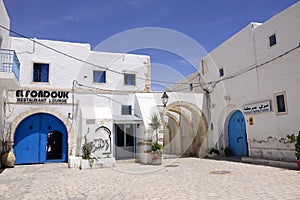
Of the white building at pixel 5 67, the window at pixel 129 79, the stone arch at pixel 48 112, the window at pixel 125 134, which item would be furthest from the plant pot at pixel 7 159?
the window at pixel 129 79

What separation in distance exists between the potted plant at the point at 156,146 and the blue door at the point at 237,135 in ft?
16.3

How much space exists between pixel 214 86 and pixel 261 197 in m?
11.1

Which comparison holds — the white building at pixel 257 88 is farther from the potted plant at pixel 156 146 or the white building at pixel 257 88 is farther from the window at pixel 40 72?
the window at pixel 40 72

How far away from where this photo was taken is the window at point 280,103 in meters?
11.1

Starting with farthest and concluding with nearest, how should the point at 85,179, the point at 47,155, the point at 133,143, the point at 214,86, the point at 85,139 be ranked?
the point at 214,86, the point at 133,143, the point at 47,155, the point at 85,139, the point at 85,179

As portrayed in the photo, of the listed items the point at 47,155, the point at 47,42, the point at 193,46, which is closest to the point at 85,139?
the point at 47,155

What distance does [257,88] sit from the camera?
12.8m

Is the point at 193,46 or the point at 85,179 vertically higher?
the point at 193,46

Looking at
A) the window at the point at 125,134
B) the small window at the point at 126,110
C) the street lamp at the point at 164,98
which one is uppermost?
the street lamp at the point at 164,98

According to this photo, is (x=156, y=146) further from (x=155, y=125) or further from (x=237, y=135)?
(x=237, y=135)

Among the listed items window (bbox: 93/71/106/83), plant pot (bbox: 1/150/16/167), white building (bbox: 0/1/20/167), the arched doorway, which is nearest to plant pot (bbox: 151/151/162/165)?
the arched doorway

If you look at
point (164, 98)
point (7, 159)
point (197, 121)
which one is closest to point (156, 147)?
point (164, 98)

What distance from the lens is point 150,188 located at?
7.09 meters

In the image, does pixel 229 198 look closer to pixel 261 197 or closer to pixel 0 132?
pixel 261 197
